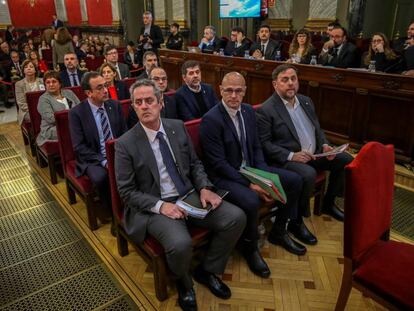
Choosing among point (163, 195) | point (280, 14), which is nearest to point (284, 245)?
point (163, 195)

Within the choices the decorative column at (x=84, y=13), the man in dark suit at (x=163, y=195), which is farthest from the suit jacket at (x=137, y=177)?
the decorative column at (x=84, y=13)

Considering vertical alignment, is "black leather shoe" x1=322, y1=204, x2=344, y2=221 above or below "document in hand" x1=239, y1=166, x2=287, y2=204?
below

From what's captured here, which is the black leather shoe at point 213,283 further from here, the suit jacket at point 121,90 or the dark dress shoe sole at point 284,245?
the suit jacket at point 121,90

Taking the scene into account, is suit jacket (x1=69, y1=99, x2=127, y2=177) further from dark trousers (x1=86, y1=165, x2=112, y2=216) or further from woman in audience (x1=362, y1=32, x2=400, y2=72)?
woman in audience (x1=362, y1=32, x2=400, y2=72)

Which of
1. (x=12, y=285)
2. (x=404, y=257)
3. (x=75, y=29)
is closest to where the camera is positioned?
(x=404, y=257)

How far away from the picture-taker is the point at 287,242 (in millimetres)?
2521

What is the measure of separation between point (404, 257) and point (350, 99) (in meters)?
2.54

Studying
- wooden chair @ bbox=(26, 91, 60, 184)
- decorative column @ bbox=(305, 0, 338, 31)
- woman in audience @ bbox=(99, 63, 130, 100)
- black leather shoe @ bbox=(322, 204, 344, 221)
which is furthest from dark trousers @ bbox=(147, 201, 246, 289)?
decorative column @ bbox=(305, 0, 338, 31)

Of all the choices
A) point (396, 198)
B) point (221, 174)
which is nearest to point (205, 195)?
point (221, 174)

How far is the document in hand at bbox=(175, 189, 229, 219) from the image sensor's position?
1973mm

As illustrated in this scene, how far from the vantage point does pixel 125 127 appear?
2977 millimetres

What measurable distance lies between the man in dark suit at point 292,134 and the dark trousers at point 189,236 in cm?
73

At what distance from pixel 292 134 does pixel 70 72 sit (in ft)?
10.5

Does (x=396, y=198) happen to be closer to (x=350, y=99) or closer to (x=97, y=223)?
(x=350, y=99)
